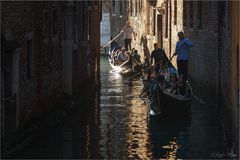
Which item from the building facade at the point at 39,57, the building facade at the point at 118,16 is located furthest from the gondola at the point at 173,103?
the building facade at the point at 118,16

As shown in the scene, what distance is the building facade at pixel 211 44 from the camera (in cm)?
1308

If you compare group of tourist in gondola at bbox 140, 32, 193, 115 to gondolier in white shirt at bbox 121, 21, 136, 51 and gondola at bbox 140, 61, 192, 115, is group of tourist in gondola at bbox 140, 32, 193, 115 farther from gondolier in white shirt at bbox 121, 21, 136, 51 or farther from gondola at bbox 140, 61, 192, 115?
gondolier in white shirt at bbox 121, 21, 136, 51

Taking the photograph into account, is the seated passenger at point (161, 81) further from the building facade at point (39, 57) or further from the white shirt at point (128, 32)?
the white shirt at point (128, 32)

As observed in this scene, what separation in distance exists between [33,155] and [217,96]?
6.36m

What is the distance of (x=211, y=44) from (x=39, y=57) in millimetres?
5391

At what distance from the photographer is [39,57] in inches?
610

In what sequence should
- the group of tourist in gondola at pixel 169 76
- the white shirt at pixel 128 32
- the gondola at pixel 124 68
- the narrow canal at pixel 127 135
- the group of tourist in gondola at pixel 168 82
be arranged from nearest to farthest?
the narrow canal at pixel 127 135 < the group of tourist in gondola at pixel 168 82 < the group of tourist in gondola at pixel 169 76 < the gondola at pixel 124 68 < the white shirt at pixel 128 32

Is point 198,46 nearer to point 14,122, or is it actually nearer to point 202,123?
point 202,123

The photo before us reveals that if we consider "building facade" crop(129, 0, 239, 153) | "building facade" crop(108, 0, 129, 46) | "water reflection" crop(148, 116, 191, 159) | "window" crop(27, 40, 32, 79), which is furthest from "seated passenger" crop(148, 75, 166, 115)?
"building facade" crop(108, 0, 129, 46)

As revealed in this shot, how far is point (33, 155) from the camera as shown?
1291 cm

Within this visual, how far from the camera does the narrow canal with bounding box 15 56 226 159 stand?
13211 millimetres

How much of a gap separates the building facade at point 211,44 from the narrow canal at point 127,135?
421mm

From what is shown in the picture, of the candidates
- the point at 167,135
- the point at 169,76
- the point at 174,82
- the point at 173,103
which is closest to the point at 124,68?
the point at 169,76

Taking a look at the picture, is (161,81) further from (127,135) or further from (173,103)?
(127,135)
